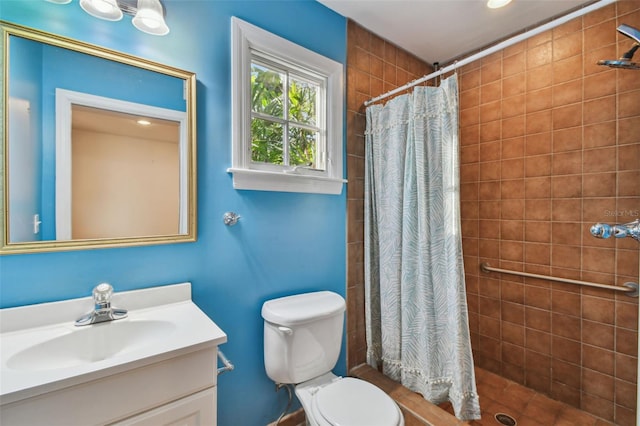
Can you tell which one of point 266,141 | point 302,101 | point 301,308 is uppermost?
point 302,101

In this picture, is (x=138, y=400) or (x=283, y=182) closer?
(x=138, y=400)

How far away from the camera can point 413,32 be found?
1.90 meters

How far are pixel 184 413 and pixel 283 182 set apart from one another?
40.6 inches

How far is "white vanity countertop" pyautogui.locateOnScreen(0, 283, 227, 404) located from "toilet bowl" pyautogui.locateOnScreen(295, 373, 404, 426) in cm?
59

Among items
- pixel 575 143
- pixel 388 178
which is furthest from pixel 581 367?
pixel 388 178

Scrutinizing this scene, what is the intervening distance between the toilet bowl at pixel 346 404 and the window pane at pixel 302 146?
1183 millimetres

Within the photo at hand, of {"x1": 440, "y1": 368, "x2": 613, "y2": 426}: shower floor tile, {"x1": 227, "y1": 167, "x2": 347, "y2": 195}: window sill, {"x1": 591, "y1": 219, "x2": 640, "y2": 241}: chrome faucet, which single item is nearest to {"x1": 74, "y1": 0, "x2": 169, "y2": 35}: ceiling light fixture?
{"x1": 227, "y1": 167, "x2": 347, "y2": 195}: window sill

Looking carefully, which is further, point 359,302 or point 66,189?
point 359,302

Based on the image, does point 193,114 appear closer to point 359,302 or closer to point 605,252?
point 359,302

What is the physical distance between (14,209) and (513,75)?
2.76 metres

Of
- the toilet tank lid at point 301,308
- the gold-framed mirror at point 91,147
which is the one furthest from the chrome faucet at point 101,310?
the toilet tank lid at point 301,308

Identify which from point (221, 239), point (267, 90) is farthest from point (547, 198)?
point (221, 239)

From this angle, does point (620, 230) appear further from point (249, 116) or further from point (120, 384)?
point (120, 384)

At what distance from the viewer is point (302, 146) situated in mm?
1657
